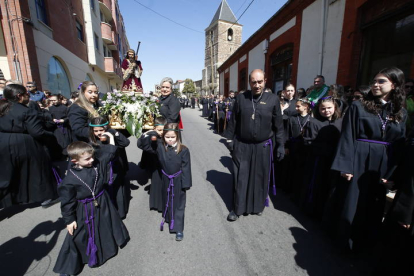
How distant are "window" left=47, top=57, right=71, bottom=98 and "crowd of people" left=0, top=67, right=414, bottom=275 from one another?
809 cm

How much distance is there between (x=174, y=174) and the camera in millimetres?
2631

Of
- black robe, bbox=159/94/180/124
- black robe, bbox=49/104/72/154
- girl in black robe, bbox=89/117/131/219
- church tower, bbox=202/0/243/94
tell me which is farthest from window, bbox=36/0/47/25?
church tower, bbox=202/0/243/94

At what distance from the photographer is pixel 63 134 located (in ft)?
18.1

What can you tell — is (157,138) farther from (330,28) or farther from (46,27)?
(46,27)

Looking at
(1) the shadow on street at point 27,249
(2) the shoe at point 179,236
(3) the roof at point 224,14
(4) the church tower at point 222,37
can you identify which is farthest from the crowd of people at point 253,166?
(3) the roof at point 224,14

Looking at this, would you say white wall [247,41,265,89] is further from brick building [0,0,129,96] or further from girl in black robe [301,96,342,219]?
brick building [0,0,129,96]

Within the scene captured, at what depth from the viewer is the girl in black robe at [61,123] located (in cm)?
535

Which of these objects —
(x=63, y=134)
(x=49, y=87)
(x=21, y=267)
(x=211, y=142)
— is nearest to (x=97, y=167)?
(x=21, y=267)

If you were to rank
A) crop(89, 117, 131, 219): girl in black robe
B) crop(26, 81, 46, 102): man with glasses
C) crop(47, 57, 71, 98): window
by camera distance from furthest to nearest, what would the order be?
crop(47, 57, 71, 98): window → crop(26, 81, 46, 102): man with glasses → crop(89, 117, 131, 219): girl in black robe

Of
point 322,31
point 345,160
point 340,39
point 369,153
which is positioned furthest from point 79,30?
point 369,153

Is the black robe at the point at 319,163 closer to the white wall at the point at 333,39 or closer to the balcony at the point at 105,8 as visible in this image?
the white wall at the point at 333,39

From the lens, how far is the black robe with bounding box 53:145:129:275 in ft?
6.30

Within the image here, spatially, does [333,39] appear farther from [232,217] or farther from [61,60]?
[61,60]

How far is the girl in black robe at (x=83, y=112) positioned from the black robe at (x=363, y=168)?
10.4 ft
